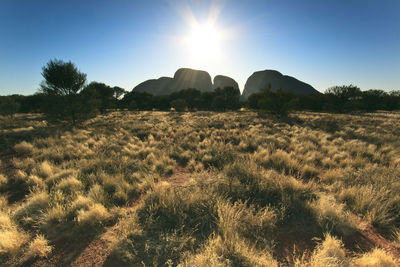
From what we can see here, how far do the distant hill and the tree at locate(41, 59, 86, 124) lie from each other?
334 feet

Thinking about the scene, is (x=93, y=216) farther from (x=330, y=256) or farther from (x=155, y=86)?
(x=155, y=86)

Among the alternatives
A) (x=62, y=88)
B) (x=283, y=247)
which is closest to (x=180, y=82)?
(x=62, y=88)

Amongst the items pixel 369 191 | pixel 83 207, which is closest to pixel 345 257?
pixel 369 191

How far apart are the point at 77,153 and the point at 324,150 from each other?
12480mm

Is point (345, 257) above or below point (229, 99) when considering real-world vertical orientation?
below

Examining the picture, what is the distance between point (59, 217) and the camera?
276cm

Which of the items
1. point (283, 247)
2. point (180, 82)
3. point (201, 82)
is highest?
point (201, 82)

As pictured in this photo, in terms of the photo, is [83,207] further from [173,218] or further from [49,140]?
[49,140]

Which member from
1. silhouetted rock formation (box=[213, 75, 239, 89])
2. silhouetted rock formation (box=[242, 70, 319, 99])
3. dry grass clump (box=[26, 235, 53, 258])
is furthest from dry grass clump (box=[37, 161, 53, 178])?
silhouetted rock formation (box=[213, 75, 239, 89])

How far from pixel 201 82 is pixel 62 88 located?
119486 millimetres

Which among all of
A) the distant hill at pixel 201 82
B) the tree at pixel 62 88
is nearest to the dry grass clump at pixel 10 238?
the tree at pixel 62 88

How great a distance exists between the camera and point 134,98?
194 feet

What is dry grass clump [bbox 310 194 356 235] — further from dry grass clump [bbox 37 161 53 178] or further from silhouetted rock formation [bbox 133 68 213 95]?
silhouetted rock formation [bbox 133 68 213 95]

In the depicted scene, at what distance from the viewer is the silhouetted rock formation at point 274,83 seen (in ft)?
345
